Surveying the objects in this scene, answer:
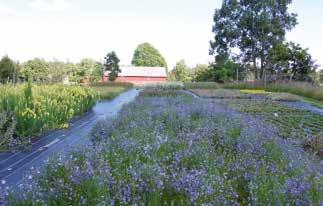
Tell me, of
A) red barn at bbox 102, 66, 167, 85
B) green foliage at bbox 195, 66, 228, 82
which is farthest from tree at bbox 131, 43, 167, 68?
green foliage at bbox 195, 66, 228, 82

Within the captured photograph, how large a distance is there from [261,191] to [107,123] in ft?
12.6

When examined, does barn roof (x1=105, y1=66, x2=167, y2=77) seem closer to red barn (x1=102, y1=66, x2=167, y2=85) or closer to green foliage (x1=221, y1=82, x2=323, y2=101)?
red barn (x1=102, y1=66, x2=167, y2=85)

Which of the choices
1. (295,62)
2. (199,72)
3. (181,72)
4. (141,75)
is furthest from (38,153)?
(141,75)

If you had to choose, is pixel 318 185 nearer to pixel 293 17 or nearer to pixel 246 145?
pixel 246 145

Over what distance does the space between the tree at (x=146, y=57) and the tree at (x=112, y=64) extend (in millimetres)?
36387

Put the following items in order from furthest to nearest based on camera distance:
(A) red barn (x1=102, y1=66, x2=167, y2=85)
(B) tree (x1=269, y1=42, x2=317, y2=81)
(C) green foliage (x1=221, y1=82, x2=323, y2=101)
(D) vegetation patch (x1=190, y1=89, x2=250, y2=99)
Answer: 1. (A) red barn (x1=102, y1=66, x2=167, y2=85)
2. (B) tree (x1=269, y1=42, x2=317, y2=81)
3. (D) vegetation patch (x1=190, y1=89, x2=250, y2=99)
4. (C) green foliage (x1=221, y1=82, x2=323, y2=101)

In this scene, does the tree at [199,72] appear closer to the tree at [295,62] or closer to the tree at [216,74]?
the tree at [216,74]

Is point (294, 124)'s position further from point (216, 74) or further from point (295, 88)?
point (216, 74)

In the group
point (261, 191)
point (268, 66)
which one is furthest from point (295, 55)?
point (261, 191)

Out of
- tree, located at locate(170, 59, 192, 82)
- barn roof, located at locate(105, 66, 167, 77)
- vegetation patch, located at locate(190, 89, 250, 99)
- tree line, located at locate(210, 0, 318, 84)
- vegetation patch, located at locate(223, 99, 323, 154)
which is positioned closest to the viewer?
vegetation patch, located at locate(223, 99, 323, 154)

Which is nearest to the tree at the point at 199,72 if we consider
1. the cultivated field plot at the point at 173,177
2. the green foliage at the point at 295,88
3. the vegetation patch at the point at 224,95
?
the green foliage at the point at 295,88

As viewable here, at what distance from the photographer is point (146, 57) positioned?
8062 cm

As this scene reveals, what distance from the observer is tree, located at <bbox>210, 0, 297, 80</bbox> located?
36406 mm

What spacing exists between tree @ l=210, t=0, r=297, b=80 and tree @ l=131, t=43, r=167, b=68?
42071mm
